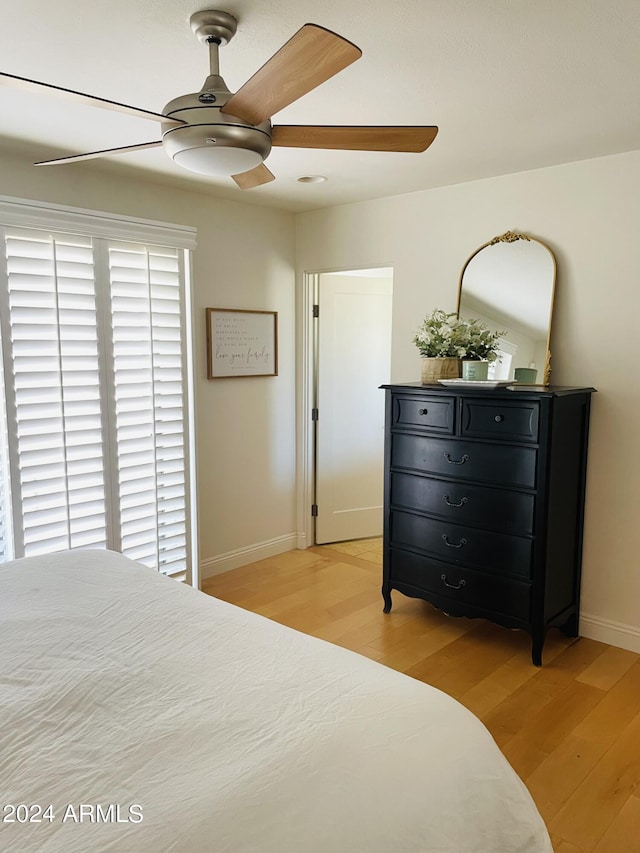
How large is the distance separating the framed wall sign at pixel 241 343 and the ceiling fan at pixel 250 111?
2077mm

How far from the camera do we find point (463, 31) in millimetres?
1812

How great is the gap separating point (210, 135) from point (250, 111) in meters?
0.12

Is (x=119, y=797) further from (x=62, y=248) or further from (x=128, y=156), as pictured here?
(x=128, y=156)

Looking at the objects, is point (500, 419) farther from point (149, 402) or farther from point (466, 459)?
point (149, 402)

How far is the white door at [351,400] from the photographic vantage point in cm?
461

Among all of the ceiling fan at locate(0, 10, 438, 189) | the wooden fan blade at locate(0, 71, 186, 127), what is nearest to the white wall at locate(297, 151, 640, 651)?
the ceiling fan at locate(0, 10, 438, 189)

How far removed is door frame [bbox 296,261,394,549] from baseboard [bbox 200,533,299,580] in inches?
4.2

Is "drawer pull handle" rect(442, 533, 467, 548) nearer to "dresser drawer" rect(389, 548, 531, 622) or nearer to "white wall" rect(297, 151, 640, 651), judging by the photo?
"dresser drawer" rect(389, 548, 531, 622)

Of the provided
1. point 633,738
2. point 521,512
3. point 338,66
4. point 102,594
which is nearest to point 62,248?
point 102,594

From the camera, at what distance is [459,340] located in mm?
3367

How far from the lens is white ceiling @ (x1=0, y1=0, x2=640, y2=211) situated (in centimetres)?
172

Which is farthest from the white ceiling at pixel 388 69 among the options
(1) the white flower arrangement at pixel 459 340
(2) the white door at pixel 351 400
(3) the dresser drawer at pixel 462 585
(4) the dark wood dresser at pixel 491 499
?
(3) the dresser drawer at pixel 462 585

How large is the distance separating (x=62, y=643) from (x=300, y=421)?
3.14m

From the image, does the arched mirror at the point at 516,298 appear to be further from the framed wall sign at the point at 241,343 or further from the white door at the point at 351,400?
the framed wall sign at the point at 241,343
